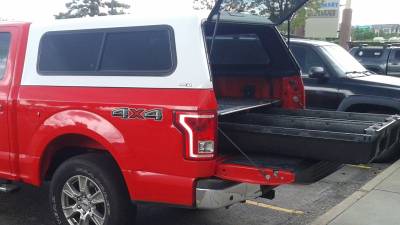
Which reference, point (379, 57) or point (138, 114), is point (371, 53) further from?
point (138, 114)

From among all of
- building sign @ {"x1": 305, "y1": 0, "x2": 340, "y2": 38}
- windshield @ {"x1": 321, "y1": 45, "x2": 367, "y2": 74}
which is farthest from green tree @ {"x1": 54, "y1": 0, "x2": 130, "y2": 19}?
windshield @ {"x1": 321, "y1": 45, "x2": 367, "y2": 74}

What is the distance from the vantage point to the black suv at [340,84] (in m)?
6.98

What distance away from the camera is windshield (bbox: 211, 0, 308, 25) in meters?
4.38

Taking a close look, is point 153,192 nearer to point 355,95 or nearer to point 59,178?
point 59,178

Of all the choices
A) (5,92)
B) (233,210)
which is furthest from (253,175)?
(5,92)

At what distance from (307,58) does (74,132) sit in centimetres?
467

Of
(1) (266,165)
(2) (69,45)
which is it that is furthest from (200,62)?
(2) (69,45)

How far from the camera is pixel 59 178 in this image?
14.3ft

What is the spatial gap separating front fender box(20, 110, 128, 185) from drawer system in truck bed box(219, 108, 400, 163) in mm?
820

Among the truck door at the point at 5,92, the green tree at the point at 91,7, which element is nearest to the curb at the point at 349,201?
the truck door at the point at 5,92

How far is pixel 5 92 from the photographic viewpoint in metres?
4.67

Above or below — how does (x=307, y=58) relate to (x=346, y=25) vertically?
below

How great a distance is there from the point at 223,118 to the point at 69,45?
1458 mm

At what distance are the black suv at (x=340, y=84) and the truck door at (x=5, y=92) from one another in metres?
4.31
